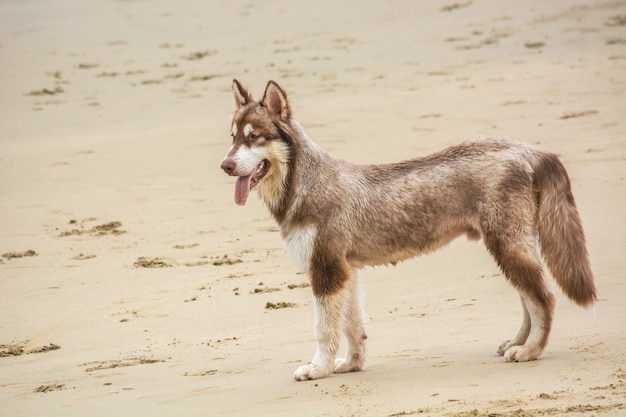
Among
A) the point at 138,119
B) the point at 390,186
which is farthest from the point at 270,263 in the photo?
the point at 138,119

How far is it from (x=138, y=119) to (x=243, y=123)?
914 centimetres

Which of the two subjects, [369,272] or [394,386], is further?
[369,272]

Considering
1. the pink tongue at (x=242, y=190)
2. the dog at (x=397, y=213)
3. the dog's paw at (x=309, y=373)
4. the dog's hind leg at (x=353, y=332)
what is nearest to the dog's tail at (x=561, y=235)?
the dog at (x=397, y=213)

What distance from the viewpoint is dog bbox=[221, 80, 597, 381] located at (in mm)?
7562

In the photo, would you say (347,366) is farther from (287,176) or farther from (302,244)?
(287,176)

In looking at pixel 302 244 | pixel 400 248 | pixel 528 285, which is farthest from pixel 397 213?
pixel 528 285

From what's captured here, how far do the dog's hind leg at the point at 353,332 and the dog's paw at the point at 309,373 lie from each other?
0.25m

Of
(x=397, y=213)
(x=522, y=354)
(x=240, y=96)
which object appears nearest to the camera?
(x=522, y=354)

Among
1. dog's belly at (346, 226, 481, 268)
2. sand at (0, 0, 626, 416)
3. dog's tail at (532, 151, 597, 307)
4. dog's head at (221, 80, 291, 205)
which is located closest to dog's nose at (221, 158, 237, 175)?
dog's head at (221, 80, 291, 205)

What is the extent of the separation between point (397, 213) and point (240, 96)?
4.66 feet

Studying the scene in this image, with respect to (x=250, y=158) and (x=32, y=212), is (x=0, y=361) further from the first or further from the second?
(x=32, y=212)

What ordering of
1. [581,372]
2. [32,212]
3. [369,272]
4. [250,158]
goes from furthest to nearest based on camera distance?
1. [32,212]
2. [369,272]
3. [250,158]
4. [581,372]

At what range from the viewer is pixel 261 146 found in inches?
307

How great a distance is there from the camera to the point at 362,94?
17.4m
